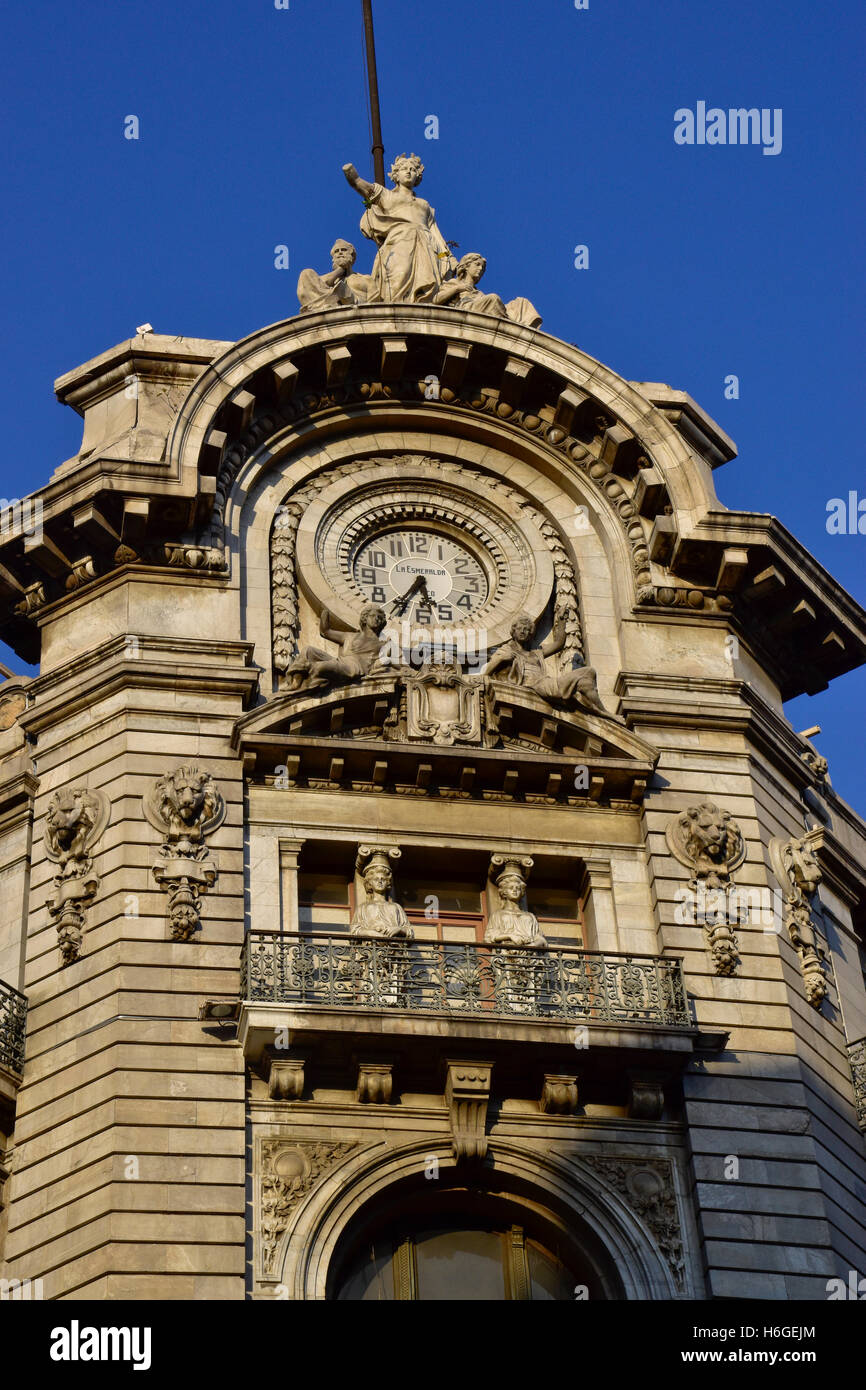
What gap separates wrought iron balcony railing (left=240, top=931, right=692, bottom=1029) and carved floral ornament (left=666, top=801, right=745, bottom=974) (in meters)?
1.09

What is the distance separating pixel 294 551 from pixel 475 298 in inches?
192

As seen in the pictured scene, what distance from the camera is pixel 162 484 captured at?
Answer: 31062mm

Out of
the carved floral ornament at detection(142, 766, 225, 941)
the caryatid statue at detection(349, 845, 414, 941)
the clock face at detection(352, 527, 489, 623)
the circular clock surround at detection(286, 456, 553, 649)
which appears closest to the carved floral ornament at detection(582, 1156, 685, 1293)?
the caryatid statue at detection(349, 845, 414, 941)

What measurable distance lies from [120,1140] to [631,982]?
6033mm

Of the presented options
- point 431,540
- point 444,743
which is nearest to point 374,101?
point 431,540

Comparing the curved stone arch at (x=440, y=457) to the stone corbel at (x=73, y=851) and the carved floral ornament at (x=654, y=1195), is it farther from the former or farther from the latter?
the carved floral ornament at (x=654, y=1195)

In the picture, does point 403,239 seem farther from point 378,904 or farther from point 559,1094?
point 559,1094

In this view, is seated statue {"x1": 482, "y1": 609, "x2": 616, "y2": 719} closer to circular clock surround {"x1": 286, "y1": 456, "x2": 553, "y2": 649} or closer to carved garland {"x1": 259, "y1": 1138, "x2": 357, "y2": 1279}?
circular clock surround {"x1": 286, "y1": 456, "x2": 553, "y2": 649}

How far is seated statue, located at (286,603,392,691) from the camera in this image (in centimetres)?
3044

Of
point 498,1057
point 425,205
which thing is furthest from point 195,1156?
point 425,205

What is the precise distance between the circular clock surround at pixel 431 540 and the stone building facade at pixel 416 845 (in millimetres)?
55

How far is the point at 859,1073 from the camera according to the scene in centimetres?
2992

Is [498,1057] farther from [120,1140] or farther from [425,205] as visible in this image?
[425,205]
